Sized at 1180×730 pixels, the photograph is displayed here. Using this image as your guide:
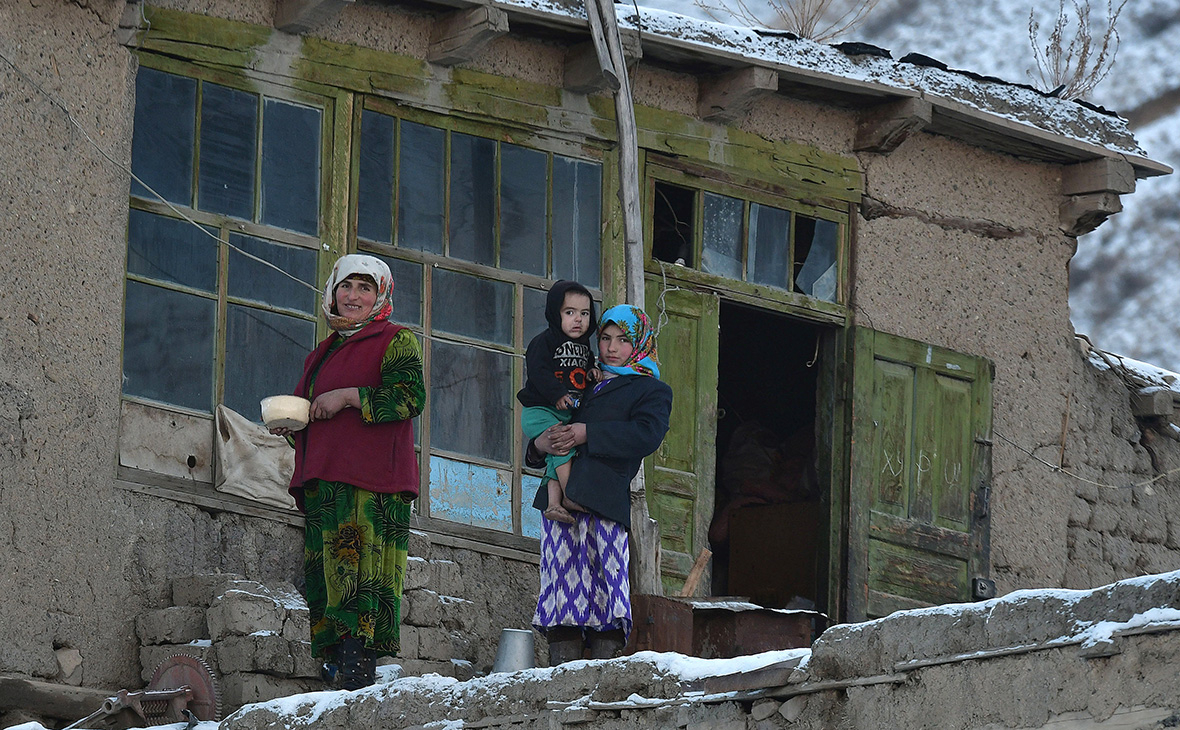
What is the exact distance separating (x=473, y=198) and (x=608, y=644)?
2898mm

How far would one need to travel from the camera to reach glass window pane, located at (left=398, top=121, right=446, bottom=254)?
8.70 meters

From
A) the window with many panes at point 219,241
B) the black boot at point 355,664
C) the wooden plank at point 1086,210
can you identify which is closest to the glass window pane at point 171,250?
the window with many panes at point 219,241

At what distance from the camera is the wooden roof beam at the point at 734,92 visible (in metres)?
9.34

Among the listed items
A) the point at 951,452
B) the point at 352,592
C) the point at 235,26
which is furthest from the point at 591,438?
the point at 951,452

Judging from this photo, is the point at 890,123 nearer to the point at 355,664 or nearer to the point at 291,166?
the point at 291,166

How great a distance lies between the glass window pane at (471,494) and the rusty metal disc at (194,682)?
1864 mm

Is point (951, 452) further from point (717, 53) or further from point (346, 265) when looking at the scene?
point (346, 265)

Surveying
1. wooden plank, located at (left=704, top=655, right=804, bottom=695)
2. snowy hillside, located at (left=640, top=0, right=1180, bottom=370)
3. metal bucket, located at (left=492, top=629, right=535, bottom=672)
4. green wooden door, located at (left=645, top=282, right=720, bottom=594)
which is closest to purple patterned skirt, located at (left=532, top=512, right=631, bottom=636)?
metal bucket, located at (left=492, top=629, right=535, bottom=672)

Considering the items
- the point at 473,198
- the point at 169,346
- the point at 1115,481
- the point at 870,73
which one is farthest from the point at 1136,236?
the point at 169,346

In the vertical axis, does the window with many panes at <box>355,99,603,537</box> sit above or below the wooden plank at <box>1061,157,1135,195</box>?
below

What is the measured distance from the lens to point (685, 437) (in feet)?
30.9

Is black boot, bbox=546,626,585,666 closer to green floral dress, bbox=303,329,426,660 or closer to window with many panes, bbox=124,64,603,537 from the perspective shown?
green floral dress, bbox=303,329,426,660

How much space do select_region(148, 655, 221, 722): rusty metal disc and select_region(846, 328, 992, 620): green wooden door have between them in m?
3.98

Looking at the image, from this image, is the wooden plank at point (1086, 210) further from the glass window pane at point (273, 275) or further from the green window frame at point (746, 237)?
the glass window pane at point (273, 275)
